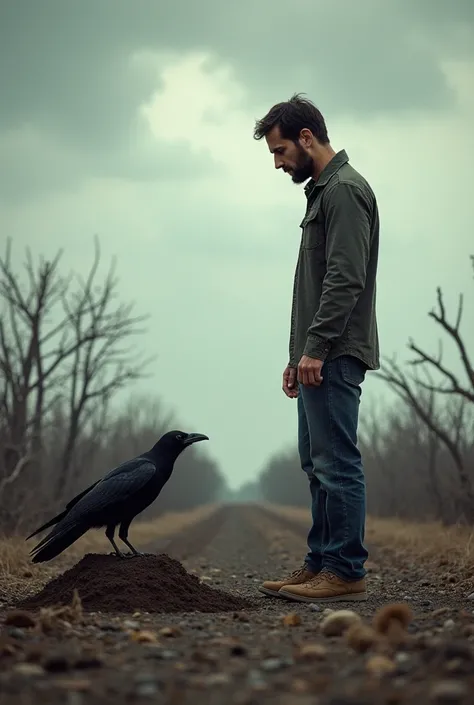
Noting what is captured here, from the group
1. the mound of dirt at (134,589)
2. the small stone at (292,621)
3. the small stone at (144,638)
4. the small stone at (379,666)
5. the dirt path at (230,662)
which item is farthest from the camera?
the mound of dirt at (134,589)

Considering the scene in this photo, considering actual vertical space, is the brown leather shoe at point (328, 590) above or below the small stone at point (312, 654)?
above

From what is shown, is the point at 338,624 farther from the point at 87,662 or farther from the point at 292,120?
the point at 292,120

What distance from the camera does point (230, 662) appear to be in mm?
2998

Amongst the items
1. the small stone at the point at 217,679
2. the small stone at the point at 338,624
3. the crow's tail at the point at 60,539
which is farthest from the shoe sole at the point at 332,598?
the small stone at the point at 217,679

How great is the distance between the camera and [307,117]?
207 inches

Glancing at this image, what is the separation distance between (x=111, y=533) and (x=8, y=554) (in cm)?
242

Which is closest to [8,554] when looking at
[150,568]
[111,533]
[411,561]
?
[111,533]

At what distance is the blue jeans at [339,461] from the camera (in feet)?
16.3

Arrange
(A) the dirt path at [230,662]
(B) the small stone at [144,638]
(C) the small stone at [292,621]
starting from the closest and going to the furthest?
(A) the dirt path at [230,662], (B) the small stone at [144,638], (C) the small stone at [292,621]

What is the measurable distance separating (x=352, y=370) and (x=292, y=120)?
1484 millimetres

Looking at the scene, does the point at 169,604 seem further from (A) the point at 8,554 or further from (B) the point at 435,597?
(A) the point at 8,554

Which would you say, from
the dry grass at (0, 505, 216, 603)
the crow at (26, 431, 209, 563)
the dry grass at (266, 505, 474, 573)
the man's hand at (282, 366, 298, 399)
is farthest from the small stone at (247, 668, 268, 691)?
the dry grass at (266, 505, 474, 573)

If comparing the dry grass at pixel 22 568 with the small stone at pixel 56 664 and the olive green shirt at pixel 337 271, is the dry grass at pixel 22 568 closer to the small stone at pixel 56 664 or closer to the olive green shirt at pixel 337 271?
the olive green shirt at pixel 337 271

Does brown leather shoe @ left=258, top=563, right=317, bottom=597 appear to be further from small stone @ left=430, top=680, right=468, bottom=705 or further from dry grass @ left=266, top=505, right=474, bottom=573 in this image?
small stone @ left=430, top=680, right=468, bottom=705
